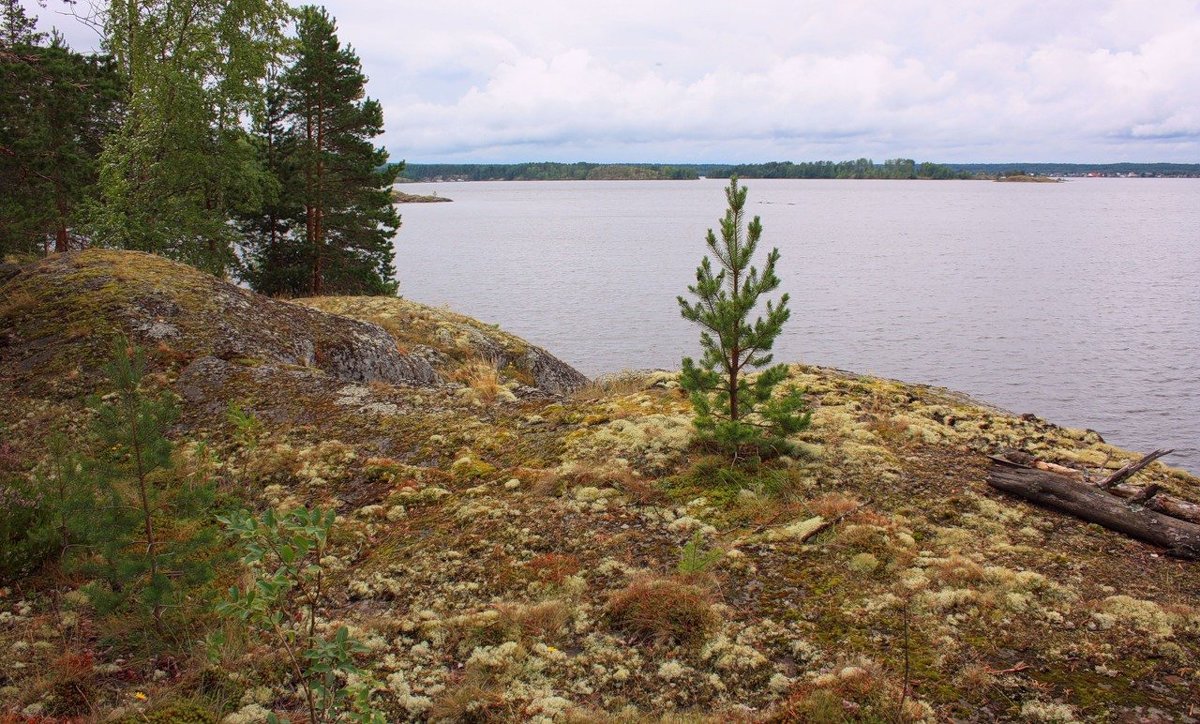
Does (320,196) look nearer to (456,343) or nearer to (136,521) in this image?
(456,343)

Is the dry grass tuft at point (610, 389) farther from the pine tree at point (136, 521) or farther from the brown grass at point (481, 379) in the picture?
the pine tree at point (136, 521)

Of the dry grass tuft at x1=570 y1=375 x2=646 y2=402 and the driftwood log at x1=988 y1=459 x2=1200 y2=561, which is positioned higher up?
the driftwood log at x1=988 y1=459 x2=1200 y2=561

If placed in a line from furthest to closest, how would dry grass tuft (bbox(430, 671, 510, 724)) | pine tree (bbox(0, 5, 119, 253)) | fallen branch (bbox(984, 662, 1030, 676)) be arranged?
pine tree (bbox(0, 5, 119, 253))
fallen branch (bbox(984, 662, 1030, 676))
dry grass tuft (bbox(430, 671, 510, 724))

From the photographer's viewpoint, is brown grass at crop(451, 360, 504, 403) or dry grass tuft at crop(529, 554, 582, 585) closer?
dry grass tuft at crop(529, 554, 582, 585)

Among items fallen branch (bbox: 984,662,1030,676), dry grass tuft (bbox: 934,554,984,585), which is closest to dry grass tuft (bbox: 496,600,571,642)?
fallen branch (bbox: 984,662,1030,676)

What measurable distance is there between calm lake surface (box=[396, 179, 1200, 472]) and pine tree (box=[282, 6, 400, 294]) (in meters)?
8.14

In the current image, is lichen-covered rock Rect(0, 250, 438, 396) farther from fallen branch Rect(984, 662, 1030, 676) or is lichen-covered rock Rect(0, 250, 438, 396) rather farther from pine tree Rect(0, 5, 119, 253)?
pine tree Rect(0, 5, 119, 253)

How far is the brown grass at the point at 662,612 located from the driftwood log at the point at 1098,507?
4011 millimetres

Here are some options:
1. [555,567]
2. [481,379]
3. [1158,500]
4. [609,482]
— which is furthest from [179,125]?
[1158,500]

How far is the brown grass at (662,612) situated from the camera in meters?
5.36

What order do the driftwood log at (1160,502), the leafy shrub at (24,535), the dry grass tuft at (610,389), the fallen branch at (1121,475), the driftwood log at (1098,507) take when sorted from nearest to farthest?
the leafy shrub at (24,535)
the driftwood log at (1098,507)
the driftwood log at (1160,502)
the fallen branch at (1121,475)
the dry grass tuft at (610,389)

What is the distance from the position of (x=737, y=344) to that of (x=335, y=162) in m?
23.4

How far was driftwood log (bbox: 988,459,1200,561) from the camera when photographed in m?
6.38

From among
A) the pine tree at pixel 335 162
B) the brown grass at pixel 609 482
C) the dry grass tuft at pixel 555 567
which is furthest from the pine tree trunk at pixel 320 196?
the dry grass tuft at pixel 555 567
